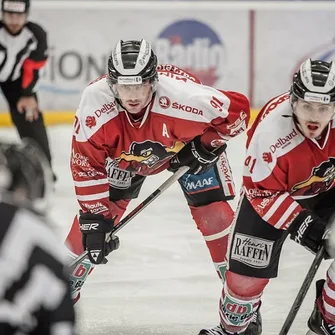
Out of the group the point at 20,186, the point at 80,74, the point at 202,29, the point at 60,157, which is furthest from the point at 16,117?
the point at 20,186

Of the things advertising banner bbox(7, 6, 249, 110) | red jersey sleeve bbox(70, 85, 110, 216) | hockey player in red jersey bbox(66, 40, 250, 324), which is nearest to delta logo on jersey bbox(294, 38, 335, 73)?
advertising banner bbox(7, 6, 249, 110)

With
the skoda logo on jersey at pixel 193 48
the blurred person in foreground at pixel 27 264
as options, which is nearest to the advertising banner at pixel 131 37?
the skoda logo on jersey at pixel 193 48

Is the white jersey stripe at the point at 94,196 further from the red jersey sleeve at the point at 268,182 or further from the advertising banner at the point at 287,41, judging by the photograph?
the advertising banner at the point at 287,41

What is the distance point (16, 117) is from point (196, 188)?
86.1 inches

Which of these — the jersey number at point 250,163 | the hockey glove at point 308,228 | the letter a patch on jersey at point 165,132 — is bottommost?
the hockey glove at point 308,228

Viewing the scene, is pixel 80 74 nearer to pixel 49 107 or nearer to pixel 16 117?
pixel 49 107

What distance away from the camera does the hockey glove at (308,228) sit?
9.60ft

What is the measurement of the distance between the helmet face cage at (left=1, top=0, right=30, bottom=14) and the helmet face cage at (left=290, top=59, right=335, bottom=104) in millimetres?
2721

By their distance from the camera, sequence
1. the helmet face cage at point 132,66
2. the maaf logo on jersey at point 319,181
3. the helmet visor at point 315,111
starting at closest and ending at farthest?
the helmet visor at point 315,111 < the maaf logo on jersey at point 319,181 < the helmet face cage at point 132,66

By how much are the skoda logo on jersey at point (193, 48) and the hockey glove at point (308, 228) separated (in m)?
3.80

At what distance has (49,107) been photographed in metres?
6.73

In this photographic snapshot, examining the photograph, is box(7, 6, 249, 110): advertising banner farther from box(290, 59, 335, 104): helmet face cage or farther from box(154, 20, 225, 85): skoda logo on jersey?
box(290, 59, 335, 104): helmet face cage

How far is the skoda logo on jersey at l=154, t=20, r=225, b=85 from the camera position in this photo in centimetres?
664

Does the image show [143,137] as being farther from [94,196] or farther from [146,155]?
[94,196]
